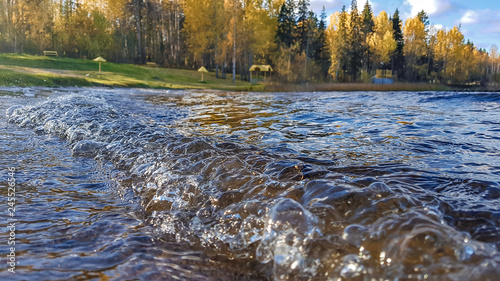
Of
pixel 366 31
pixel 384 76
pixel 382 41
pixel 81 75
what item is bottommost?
pixel 81 75

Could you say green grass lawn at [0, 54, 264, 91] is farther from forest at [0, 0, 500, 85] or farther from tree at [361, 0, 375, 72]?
tree at [361, 0, 375, 72]

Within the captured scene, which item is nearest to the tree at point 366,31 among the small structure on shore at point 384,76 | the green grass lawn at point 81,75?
the small structure on shore at point 384,76

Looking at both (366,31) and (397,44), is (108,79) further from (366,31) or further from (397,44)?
(397,44)

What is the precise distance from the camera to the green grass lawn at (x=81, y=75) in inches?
848

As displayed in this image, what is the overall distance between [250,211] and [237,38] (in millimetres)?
41129

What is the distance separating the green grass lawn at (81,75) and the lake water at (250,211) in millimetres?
20080

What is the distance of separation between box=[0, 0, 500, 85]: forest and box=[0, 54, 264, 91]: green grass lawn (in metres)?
7.08

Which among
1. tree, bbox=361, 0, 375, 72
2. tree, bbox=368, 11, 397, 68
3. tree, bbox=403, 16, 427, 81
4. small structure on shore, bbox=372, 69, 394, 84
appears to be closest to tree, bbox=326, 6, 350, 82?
tree, bbox=361, 0, 375, 72

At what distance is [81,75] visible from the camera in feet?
94.6

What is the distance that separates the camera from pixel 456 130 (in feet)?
20.0

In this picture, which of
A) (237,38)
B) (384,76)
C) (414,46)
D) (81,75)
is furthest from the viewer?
(414,46)

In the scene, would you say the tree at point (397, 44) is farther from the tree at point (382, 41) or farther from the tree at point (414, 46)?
the tree at point (382, 41)

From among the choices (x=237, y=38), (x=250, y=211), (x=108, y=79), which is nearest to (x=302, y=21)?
(x=237, y=38)

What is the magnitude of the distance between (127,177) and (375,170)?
8.67 feet
